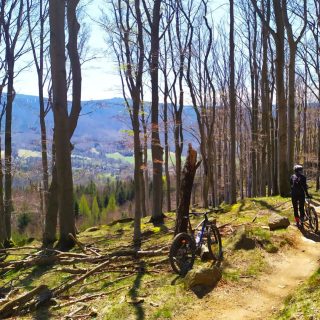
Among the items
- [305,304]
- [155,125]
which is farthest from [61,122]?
[305,304]

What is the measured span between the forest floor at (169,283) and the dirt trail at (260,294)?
0.6 inches

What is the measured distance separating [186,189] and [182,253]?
1.48m

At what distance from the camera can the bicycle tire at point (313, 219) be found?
363 inches

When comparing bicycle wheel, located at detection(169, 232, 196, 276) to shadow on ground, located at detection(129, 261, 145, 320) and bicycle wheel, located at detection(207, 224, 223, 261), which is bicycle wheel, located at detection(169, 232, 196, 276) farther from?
shadow on ground, located at detection(129, 261, 145, 320)

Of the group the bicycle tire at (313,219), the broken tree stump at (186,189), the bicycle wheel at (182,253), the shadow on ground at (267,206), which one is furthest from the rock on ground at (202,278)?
the shadow on ground at (267,206)

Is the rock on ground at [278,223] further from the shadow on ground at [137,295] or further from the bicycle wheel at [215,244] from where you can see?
the shadow on ground at [137,295]

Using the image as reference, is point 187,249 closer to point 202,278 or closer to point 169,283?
point 169,283

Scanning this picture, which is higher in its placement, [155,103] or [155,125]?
[155,103]

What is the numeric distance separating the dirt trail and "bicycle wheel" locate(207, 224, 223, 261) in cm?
101

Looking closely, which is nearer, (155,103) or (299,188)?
(299,188)

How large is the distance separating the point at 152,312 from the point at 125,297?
0.80 m

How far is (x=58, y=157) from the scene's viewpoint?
11.5m

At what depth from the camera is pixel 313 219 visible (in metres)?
9.44

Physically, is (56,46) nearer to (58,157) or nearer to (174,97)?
(58,157)
